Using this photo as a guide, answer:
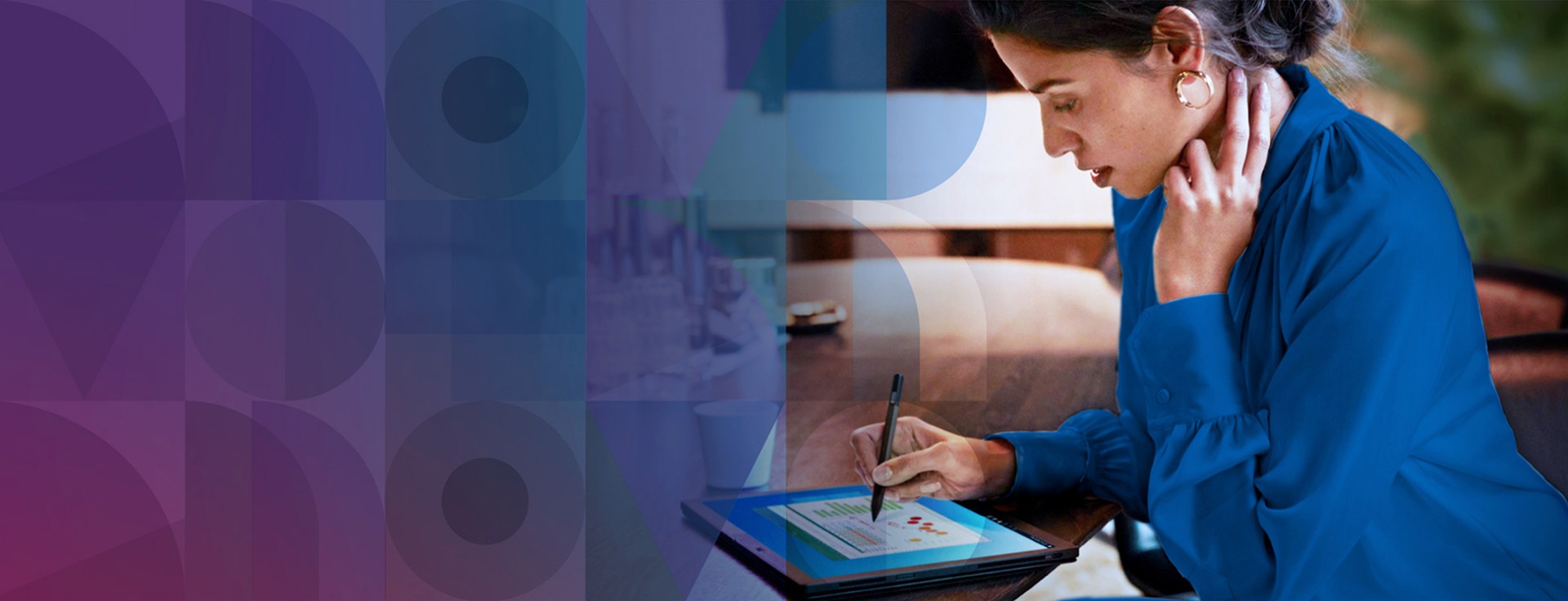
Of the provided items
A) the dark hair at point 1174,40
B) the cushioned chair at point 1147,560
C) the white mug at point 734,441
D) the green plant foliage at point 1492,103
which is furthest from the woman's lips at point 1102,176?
the green plant foliage at point 1492,103

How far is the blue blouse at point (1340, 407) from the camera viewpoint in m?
0.66

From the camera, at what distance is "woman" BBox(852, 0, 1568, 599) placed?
664mm

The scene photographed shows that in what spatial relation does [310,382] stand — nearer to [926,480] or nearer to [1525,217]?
[926,480]

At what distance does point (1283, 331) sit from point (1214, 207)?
0.11 meters

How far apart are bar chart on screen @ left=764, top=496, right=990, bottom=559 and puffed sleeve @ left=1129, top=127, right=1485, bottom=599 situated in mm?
162

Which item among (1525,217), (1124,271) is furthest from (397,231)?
(1525,217)

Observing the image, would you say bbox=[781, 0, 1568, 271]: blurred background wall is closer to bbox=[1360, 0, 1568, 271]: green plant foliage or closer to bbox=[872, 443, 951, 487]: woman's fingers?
bbox=[1360, 0, 1568, 271]: green plant foliage

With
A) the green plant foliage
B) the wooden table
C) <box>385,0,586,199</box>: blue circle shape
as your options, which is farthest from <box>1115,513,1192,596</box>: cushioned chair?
the green plant foliage

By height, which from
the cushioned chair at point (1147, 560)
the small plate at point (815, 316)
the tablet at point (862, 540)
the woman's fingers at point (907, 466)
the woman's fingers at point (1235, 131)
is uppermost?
the woman's fingers at point (1235, 131)

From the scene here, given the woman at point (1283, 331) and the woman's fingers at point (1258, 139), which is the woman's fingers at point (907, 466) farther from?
the woman's fingers at point (1258, 139)

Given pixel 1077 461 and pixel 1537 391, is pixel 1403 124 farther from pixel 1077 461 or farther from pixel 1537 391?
pixel 1077 461

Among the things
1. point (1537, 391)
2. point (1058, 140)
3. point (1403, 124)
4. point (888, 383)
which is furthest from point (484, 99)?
point (1403, 124)

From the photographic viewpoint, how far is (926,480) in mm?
832
